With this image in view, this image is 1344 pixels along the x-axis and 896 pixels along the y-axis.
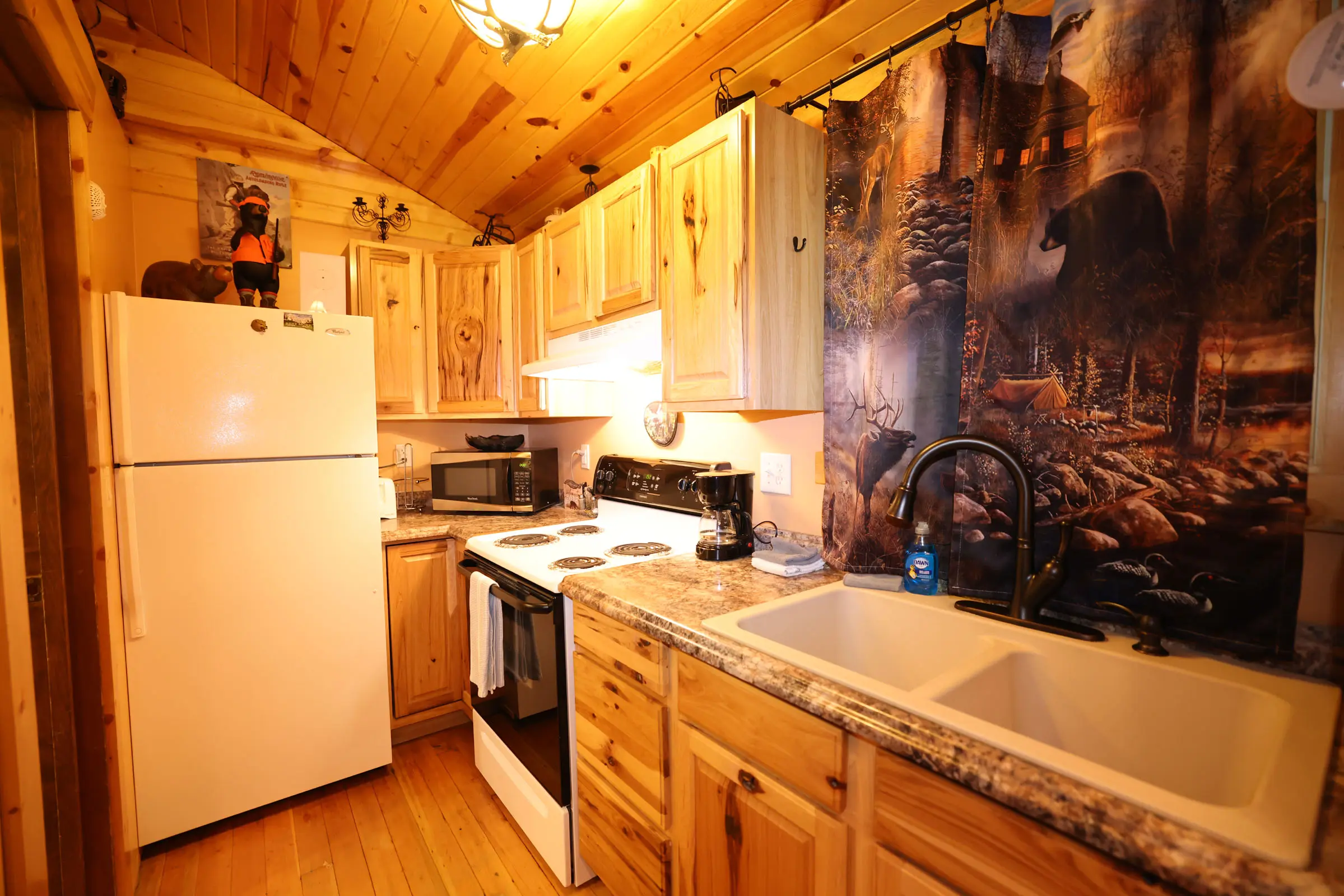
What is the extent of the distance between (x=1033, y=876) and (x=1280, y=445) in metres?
0.76

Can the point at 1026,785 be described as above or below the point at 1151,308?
below

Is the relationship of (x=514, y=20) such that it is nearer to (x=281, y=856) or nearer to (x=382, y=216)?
(x=382, y=216)

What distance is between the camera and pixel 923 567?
4.18ft

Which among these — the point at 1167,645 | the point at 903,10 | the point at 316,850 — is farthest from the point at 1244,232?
the point at 316,850

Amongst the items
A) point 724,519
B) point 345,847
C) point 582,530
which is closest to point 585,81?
point 724,519

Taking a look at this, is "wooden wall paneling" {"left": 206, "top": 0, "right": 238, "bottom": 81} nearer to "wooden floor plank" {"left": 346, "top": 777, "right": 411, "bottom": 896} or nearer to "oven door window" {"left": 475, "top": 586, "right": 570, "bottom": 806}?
"oven door window" {"left": 475, "top": 586, "right": 570, "bottom": 806}

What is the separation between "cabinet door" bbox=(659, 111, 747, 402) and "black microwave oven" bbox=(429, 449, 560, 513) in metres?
1.16

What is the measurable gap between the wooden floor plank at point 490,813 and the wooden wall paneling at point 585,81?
2491 mm

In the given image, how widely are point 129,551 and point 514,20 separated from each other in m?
1.80

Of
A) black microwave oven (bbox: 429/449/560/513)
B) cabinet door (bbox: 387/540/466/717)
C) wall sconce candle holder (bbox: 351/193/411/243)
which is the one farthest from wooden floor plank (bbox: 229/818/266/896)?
wall sconce candle holder (bbox: 351/193/411/243)

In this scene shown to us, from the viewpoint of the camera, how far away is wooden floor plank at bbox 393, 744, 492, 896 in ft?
5.26

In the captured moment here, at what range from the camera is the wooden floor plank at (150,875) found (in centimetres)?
161

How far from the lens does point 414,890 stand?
5.25 feet

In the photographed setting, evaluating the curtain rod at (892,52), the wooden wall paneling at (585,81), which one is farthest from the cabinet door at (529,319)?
the curtain rod at (892,52)
